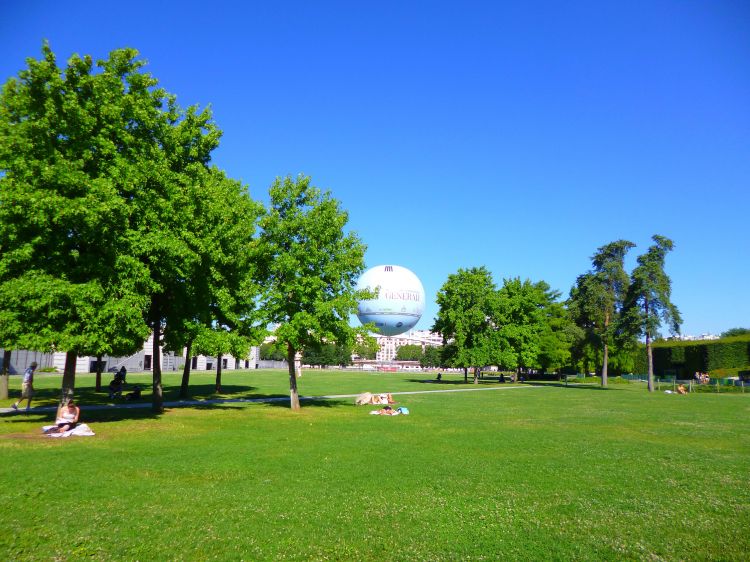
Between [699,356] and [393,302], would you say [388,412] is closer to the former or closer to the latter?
[699,356]

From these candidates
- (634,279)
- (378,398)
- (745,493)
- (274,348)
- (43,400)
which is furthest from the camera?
(634,279)

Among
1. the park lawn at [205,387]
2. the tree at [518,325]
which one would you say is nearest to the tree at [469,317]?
the tree at [518,325]

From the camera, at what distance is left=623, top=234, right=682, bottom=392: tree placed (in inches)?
2055

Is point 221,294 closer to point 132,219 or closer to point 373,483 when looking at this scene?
point 132,219

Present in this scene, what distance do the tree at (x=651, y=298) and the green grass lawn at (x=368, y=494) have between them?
36.7 metres

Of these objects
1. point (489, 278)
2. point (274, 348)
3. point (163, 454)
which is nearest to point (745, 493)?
point (163, 454)

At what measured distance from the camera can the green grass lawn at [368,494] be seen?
23.2ft

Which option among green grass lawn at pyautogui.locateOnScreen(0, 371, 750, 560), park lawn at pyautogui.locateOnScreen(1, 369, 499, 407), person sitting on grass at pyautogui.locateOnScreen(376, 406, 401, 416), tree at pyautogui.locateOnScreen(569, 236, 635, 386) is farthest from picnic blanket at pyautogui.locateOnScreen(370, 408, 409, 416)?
tree at pyautogui.locateOnScreen(569, 236, 635, 386)

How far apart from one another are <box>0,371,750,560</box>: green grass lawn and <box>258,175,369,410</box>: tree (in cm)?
726

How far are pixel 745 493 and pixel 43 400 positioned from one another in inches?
1197

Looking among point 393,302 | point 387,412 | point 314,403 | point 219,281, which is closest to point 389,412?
point 387,412

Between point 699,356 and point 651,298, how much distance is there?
29898 mm

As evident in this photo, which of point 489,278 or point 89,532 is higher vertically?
point 489,278

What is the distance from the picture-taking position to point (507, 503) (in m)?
9.27
